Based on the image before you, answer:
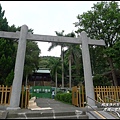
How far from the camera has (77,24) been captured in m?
20.3

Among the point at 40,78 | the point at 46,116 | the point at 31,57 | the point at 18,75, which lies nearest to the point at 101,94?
the point at 46,116

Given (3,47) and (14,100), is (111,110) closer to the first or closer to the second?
(14,100)

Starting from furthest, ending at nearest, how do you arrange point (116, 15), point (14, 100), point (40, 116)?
1. point (116, 15)
2. point (14, 100)
3. point (40, 116)

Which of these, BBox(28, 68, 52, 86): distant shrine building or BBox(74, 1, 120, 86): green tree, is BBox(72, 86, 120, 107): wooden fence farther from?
BBox(28, 68, 52, 86): distant shrine building

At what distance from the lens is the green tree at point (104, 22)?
17344 millimetres

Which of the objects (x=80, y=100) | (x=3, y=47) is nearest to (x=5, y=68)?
(x=3, y=47)

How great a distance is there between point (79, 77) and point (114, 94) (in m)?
17.3

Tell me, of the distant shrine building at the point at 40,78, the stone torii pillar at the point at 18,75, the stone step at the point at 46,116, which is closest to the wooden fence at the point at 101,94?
the stone step at the point at 46,116

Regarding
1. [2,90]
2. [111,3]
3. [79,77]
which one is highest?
[111,3]

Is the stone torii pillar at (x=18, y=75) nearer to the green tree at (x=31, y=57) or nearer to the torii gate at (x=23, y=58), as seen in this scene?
the torii gate at (x=23, y=58)

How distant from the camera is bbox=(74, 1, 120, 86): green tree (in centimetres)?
1734

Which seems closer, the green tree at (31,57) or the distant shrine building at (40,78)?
the green tree at (31,57)

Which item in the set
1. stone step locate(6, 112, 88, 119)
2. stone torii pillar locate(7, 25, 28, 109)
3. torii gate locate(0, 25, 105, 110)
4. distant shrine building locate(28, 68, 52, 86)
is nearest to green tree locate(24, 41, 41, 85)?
distant shrine building locate(28, 68, 52, 86)

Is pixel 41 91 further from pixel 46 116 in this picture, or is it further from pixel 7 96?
pixel 46 116
